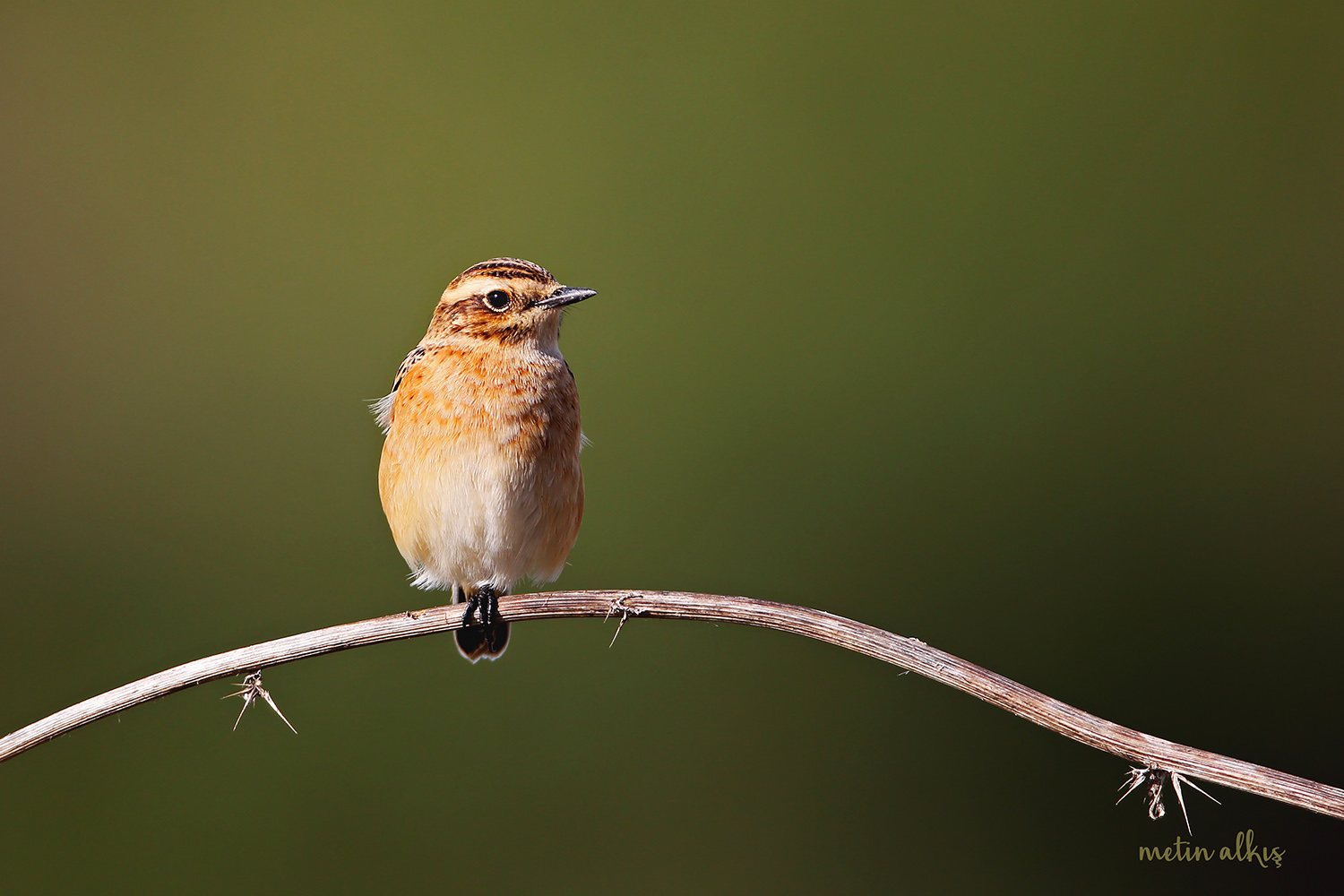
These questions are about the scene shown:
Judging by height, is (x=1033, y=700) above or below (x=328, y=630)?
above

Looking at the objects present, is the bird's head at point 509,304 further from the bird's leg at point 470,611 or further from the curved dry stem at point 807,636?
the curved dry stem at point 807,636

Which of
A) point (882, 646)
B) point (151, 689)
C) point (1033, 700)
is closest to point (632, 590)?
point (882, 646)

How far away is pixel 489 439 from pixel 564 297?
2.06 feet

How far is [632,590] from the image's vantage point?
9.14ft

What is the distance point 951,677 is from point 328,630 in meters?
1.61

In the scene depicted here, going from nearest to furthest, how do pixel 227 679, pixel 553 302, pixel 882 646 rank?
1. pixel 882 646
2. pixel 227 679
3. pixel 553 302

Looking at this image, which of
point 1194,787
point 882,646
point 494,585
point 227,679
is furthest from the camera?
point 494,585

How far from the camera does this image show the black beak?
3.89 m

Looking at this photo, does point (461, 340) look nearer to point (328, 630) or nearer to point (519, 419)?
point (519, 419)

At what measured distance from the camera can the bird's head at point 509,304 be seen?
162 inches

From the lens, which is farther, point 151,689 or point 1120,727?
point 151,689

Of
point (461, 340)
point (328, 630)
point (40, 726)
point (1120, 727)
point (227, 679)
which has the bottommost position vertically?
point (40, 726)

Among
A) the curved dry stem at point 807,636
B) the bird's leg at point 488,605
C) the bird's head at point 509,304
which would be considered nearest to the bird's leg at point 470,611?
the bird's leg at point 488,605

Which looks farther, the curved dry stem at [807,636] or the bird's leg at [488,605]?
the bird's leg at [488,605]
